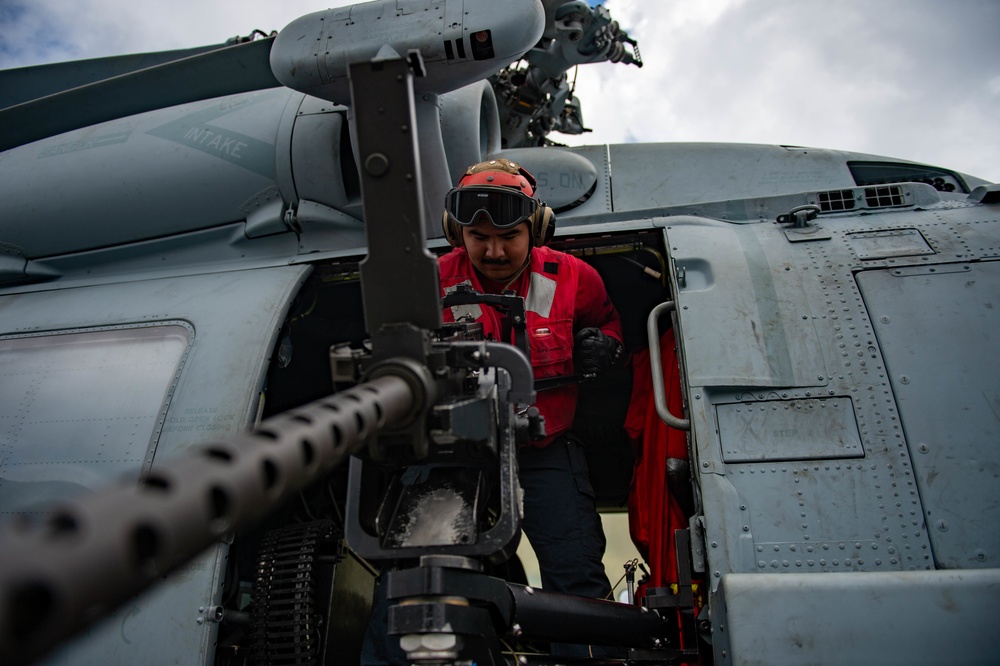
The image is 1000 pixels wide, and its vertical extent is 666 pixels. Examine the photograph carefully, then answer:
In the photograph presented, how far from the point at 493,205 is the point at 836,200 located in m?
1.88

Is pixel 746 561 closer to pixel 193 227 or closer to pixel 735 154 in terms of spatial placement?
pixel 735 154

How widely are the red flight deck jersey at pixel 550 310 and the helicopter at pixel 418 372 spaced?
0.29 meters

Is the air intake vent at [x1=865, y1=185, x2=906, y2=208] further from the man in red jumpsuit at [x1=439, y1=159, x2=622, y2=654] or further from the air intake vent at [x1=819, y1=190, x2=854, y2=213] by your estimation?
the man in red jumpsuit at [x1=439, y1=159, x2=622, y2=654]

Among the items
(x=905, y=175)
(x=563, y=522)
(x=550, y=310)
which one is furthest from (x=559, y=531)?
(x=905, y=175)

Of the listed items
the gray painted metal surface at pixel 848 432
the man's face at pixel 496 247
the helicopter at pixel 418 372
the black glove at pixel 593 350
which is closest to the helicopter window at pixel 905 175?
the helicopter at pixel 418 372

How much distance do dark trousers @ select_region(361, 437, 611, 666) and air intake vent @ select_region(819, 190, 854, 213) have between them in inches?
71.1

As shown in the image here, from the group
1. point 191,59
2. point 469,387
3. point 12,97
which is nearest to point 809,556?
point 469,387

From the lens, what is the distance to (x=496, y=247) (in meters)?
2.90

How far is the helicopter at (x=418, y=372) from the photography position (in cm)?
146

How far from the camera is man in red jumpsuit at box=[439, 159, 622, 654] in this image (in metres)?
2.75

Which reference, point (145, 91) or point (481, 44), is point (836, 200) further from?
point (145, 91)

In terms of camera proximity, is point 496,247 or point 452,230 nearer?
point 496,247

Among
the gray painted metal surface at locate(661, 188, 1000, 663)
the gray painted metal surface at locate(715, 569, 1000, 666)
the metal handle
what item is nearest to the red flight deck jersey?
the metal handle

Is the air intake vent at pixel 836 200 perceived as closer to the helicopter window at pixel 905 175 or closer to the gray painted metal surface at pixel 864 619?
the helicopter window at pixel 905 175
